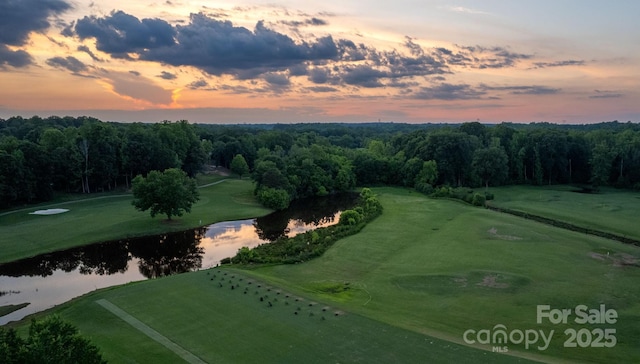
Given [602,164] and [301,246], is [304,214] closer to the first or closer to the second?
[301,246]

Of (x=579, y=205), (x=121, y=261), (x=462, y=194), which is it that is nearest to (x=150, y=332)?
(x=121, y=261)

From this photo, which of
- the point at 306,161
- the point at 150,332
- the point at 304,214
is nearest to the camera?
the point at 150,332

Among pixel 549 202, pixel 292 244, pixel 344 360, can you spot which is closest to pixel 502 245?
pixel 292 244

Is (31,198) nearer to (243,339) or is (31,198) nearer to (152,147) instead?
(152,147)

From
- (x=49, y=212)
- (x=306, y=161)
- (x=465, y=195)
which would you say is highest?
(x=306, y=161)

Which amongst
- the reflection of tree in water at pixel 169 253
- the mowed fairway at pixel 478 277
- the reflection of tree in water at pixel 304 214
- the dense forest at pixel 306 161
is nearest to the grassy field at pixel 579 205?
the dense forest at pixel 306 161

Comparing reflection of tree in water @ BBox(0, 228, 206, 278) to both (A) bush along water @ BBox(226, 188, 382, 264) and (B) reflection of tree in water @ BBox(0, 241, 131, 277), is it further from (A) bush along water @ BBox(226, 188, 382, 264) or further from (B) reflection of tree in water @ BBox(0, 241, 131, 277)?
(A) bush along water @ BBox(226, 188, 382, 264)
